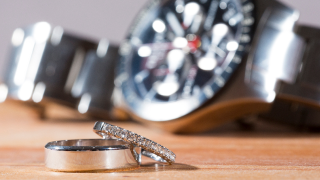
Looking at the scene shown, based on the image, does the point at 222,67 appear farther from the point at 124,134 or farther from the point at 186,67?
the point at 124,134

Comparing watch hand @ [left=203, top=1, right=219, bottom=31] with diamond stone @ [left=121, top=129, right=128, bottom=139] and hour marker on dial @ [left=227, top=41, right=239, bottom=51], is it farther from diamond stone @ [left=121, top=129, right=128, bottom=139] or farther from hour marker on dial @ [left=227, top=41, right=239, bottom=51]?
diamond stone @ [left=121, top=129, right=128, bottom=139]

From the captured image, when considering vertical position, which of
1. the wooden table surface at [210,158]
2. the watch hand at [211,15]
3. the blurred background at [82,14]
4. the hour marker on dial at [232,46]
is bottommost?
the wooden table surface at [210,158]

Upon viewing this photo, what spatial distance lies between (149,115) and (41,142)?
22cm

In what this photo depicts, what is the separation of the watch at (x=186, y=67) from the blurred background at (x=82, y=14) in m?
0.40

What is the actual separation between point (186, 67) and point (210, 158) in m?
0.32

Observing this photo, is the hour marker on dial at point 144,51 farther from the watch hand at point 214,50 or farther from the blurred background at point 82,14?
the blurred background at point 82,14

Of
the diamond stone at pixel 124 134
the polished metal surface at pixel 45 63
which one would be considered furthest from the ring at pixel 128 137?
the polished metal surface at pixel 45 63

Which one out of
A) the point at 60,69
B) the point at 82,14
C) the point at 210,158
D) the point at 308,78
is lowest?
the point at 210,158

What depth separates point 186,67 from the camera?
2.44 ft

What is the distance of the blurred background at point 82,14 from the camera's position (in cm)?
137

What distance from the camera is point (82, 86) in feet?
3.27

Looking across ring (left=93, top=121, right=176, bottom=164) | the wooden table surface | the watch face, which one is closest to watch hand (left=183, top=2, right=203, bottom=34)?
the watch face

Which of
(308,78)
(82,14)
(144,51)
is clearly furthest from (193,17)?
(82,14)

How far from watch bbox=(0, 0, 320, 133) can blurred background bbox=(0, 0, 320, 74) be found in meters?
0.40
